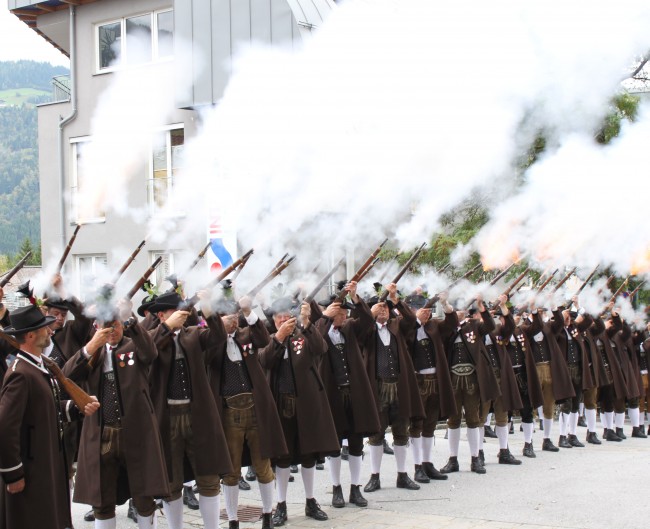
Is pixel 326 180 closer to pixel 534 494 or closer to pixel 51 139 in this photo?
pixel 534 494

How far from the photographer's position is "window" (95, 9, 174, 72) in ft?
50.3

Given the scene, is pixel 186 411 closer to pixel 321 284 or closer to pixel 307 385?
pixel 307 385

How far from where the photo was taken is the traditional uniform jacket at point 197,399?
24.5 ft

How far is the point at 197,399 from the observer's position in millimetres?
7551

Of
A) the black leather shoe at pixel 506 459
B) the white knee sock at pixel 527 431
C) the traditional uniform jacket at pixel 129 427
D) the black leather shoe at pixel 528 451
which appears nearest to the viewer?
the traditional uniform jacket at pixel 129 427

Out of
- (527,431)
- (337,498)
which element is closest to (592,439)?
(527,431)

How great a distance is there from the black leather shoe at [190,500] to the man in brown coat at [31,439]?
125 inches

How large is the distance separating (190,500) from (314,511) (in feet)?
5.05

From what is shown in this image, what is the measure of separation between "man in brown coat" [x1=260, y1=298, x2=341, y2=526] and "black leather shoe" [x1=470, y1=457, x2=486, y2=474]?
273cm

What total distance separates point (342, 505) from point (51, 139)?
47.5 ft

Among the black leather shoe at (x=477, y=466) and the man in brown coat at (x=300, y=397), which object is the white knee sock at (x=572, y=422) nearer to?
the black leather shoe at (x=477, y=466)

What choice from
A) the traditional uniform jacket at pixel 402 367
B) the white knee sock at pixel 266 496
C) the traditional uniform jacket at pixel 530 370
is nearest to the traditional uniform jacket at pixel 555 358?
the traditional uniform jacket at pixel 530 370

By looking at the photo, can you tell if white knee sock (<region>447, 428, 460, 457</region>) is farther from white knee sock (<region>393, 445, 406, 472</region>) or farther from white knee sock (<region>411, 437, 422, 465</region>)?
white knee sock (<region>393, 445, 406, 472</region>)

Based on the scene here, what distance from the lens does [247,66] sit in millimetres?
10922
